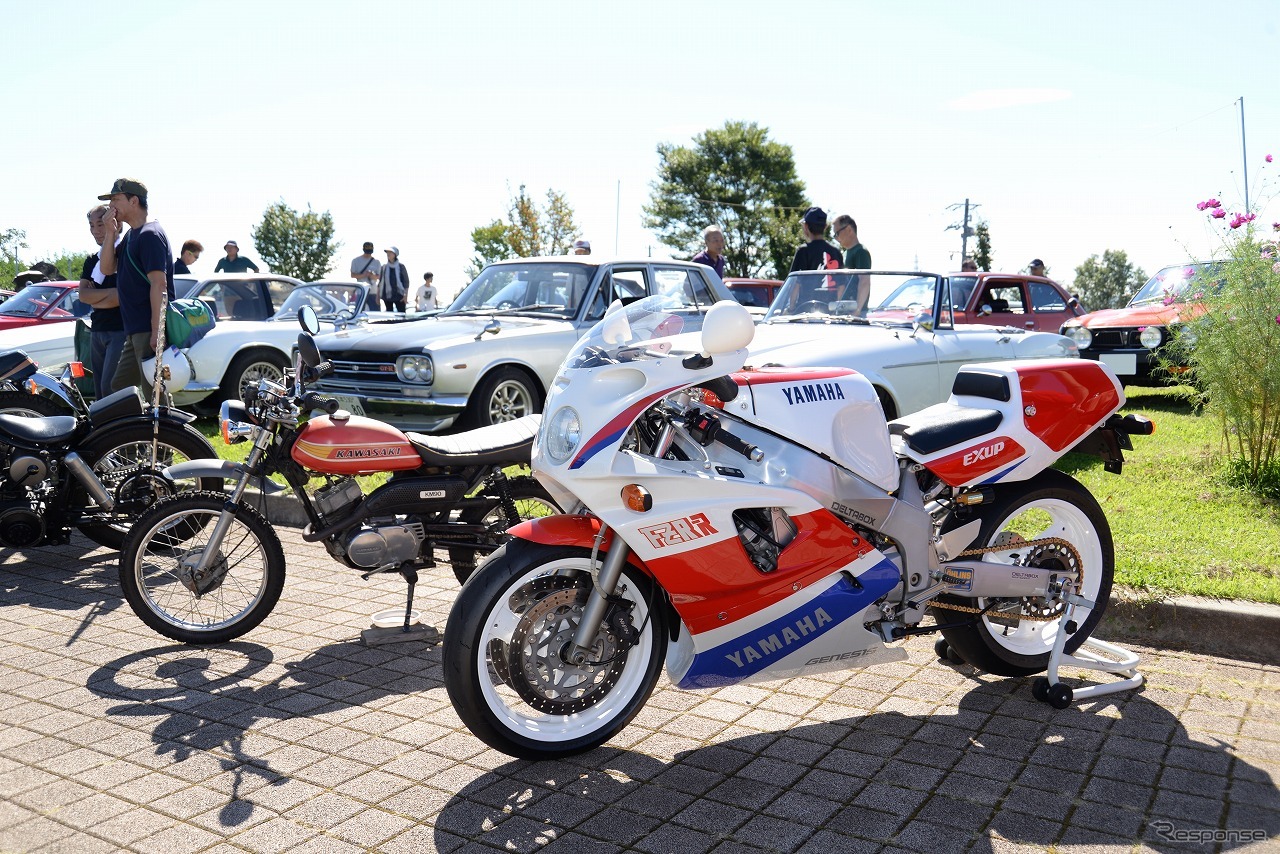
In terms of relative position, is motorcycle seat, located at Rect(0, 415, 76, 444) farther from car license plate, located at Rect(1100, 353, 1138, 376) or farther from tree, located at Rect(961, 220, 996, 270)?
tree, located at Rect(961, 220, 996, 270)

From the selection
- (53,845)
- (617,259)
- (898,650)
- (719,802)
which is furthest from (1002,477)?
(617,259)

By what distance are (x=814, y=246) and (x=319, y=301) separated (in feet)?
19.4

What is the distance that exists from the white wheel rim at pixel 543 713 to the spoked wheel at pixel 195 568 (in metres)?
1.69

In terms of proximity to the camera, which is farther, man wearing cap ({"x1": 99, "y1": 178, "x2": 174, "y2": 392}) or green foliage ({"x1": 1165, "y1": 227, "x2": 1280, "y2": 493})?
green foliage ({"x1": 1165, "y1": 227, "x2": 1280, "y2": 493})

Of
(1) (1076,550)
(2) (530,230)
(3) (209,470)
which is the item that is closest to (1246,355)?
(1) (1076,550)

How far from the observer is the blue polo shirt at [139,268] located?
691cm

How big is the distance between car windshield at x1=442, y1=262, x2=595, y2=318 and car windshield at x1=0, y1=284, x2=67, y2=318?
639cm

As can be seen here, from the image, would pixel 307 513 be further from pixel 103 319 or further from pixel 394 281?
pixel 394 281

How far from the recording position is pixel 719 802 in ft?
11.1

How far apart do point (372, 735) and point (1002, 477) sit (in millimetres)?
2562

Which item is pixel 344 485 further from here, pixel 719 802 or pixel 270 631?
pixel 719 802

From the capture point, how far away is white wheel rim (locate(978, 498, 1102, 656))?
4.38 m

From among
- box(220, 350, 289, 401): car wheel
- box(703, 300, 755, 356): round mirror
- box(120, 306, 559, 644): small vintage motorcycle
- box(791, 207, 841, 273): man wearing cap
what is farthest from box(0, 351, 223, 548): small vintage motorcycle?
box(791, 207, 841, 273): man wearing cap

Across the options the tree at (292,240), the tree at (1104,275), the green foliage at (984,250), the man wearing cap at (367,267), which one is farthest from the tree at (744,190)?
the man wearing cap at (367,267)
